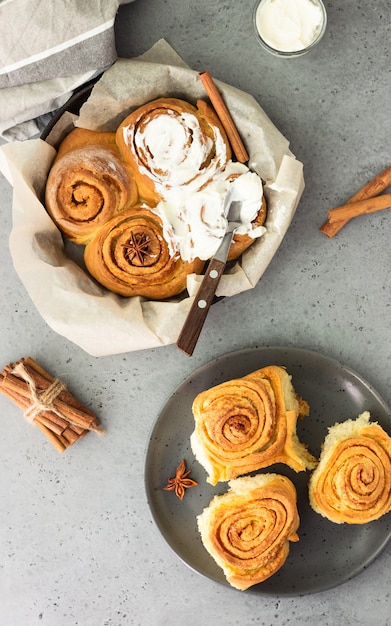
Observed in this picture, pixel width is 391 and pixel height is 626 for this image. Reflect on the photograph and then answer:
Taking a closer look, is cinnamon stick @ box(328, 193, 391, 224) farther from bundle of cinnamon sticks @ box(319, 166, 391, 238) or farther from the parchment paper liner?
the parchment paper liner

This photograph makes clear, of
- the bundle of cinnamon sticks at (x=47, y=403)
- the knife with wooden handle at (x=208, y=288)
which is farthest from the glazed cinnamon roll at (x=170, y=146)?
the bundle of cinnamon sticks at (x=47, y=403)

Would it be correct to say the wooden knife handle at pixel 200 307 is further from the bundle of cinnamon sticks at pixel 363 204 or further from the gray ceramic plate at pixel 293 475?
the bundle of cinnamon sticks at pixel 363 204

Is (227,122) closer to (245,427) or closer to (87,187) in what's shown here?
(87,187)

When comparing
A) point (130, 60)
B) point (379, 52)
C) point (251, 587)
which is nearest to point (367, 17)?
point (379, 52)

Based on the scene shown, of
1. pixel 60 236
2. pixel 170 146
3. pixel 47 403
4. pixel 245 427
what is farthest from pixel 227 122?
pixel 47 403

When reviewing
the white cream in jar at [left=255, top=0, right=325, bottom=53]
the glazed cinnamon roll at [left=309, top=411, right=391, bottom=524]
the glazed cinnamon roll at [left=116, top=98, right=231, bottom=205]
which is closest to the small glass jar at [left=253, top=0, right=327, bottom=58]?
the white cream in jar at [left=255, top=0, right=325, bottom=53]

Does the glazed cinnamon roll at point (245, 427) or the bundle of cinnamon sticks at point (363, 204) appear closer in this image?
the glazed cinnamon roll at point (245, 427)
